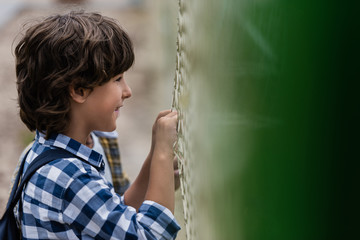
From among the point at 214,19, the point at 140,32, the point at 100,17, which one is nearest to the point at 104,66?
the point at 100,17

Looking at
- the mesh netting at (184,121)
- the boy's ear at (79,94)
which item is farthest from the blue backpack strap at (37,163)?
the mesh netting at (184,121)

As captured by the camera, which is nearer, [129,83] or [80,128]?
[80,128]

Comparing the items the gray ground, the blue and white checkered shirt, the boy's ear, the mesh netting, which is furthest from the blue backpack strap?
the gray ground

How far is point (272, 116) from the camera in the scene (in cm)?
64

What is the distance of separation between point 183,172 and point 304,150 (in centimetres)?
54

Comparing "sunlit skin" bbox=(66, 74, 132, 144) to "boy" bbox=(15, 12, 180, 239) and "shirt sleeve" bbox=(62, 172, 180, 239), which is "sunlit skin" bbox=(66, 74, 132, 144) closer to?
"boy" bbox=(15, 12, 180, 239)

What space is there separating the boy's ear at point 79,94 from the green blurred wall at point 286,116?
46 centimetres

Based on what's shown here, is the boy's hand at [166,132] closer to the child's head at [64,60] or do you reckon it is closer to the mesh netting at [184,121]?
the mesh netting at [184,121]

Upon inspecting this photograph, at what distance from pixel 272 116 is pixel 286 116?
1.2 inches

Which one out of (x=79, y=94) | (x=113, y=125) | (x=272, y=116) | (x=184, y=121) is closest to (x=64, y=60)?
(x=79, y=94)

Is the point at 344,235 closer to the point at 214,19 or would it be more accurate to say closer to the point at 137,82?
the point at 214,19

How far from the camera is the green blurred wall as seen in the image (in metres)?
0.55

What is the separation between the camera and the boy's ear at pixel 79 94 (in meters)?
1.24

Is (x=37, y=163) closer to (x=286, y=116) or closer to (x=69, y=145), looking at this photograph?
(x=69, y=145)
